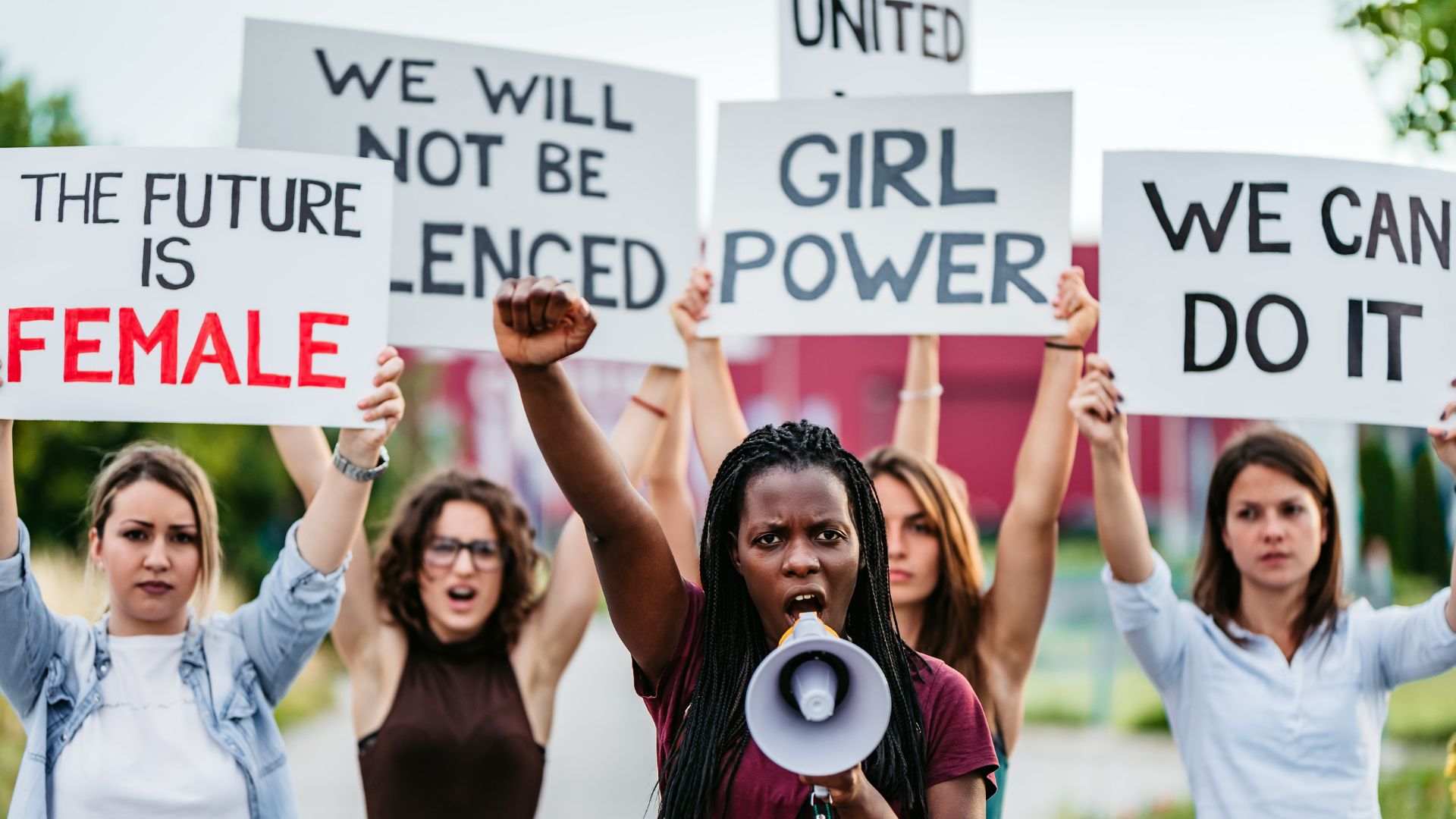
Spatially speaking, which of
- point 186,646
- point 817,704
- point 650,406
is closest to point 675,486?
point 650,406

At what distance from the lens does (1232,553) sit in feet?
11.8

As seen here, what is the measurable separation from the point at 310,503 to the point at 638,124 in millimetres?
1452

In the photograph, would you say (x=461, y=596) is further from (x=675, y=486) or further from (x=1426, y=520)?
(x=1426, y=520)

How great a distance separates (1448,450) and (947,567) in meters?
1.16

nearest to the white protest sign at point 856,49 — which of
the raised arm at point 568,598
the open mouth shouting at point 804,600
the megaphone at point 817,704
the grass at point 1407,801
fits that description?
the raised arm at point 568,598

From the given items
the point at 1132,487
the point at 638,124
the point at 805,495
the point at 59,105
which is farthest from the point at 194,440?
the point at 805,495

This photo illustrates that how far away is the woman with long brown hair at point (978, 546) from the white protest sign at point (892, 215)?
186 millimetres

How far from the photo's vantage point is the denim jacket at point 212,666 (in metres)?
3.01

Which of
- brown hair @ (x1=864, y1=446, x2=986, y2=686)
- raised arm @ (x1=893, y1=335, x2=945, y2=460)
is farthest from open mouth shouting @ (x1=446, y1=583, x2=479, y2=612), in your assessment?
raised arm @ (x1=893, y1=335, x2=945, y2=460)

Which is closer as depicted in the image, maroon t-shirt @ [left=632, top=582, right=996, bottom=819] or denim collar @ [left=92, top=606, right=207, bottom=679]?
maroon t-shirt @ [left=632, top=582, right=996, bottom=819]

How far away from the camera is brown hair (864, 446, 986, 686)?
137 inches

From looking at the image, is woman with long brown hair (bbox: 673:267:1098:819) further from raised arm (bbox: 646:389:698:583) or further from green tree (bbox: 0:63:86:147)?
green tree (bbox: 0:63:86:147)

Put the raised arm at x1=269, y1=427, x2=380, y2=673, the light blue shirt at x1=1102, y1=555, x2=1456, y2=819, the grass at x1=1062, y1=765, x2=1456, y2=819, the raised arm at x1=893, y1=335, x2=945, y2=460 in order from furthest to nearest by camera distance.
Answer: the grass at x1=1062, y1=765, x2=1456, y2=819
the raised arm at x1=893, y1=335, x2=945, y2=460
the raised arm at x1=269, y1=427, x2=380, y2=673
the light blue shirt at x1=1102, y1=555, x2=1456, y2=819

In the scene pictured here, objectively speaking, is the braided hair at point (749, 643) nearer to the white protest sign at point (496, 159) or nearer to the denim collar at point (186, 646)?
the denim collar at point (186, 646)
